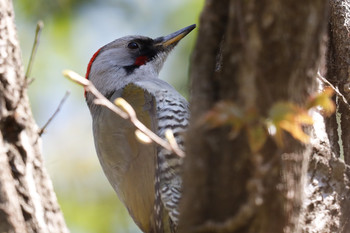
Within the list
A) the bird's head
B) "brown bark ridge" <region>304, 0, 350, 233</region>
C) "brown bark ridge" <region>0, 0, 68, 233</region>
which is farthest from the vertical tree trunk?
"brown bark ridge" <region>0, 0, 68, 233</region>

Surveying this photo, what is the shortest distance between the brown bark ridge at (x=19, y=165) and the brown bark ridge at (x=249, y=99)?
952 millimetres

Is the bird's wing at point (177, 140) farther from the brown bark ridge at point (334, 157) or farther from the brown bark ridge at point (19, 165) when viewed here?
the brown bark ridge at point (19, 165)

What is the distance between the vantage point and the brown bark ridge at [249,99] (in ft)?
6.61

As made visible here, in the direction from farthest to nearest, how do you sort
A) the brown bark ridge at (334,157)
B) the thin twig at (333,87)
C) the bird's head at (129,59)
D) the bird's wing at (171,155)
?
the bird's head at (129,59), the bird's wing at (171,155), the thin twig at (333,87), the brown bark ridge at (334,157)

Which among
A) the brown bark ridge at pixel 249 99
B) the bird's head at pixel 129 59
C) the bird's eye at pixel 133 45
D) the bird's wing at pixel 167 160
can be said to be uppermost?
the bird's eye at pixel 133 45

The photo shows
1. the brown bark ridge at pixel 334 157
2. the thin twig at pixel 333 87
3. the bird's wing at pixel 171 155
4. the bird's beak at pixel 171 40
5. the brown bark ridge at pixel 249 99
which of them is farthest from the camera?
the bird's beak at pixel 171 40

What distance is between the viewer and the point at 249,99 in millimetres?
2020

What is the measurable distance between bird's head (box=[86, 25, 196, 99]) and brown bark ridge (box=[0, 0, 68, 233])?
2.50 metres

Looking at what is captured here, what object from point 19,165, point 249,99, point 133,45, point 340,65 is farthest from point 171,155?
point 249,99

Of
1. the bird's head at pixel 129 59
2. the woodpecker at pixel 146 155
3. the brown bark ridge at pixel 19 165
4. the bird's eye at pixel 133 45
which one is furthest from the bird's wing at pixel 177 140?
the brown bark ridge at pixel 19 165

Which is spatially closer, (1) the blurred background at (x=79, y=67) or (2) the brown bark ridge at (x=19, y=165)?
(2) the brown bark ridge at (x=19, y=165)

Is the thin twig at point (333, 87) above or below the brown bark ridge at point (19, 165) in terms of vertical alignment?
above

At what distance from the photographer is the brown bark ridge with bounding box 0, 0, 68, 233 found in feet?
9.18

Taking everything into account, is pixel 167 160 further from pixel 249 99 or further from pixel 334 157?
pixel 249 99
